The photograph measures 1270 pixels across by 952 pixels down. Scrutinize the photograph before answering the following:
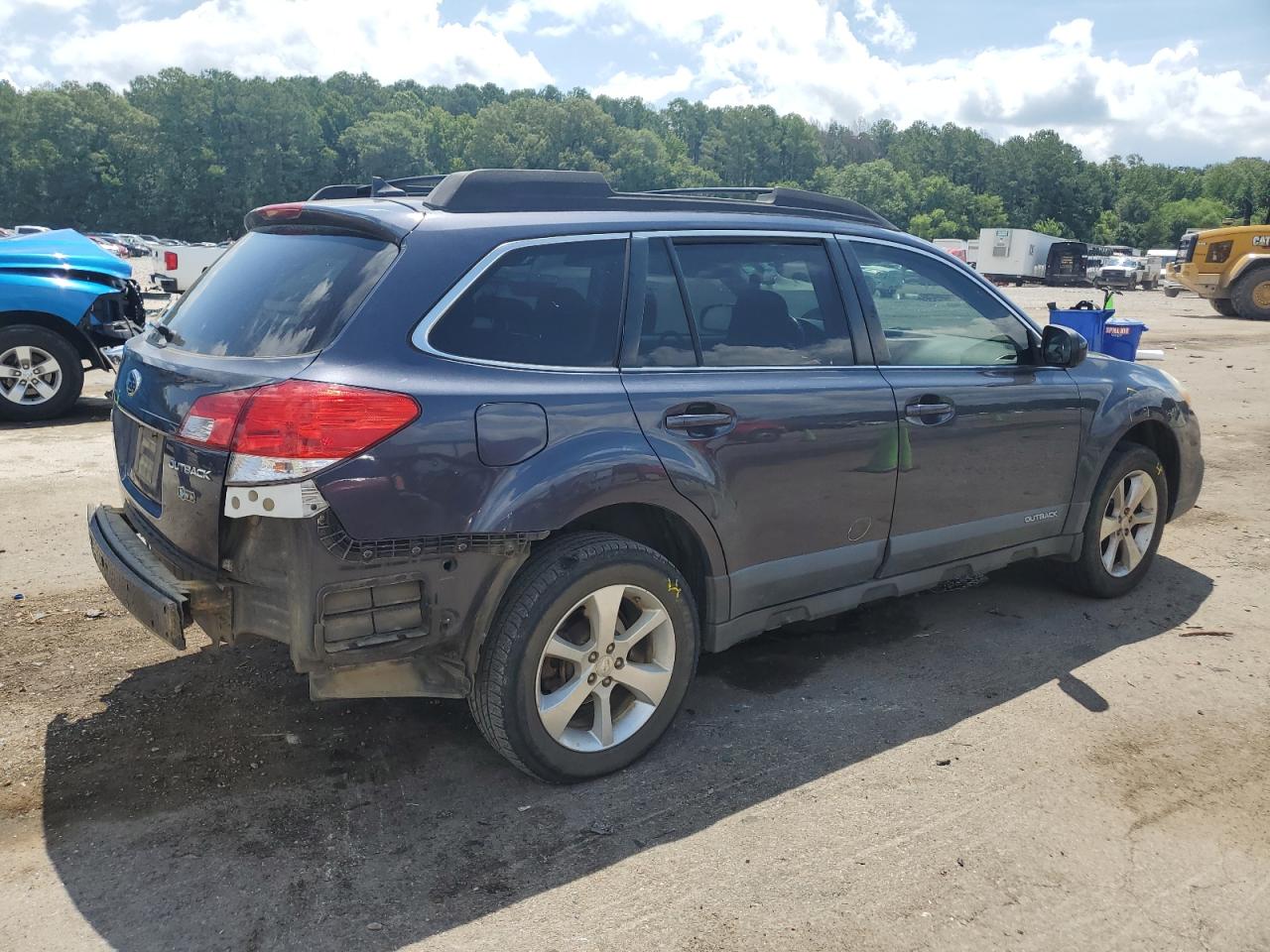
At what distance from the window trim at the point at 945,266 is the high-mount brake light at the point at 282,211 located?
6.61 feet

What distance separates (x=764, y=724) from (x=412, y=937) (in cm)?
160

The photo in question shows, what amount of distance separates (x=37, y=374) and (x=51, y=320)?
18.3 inches

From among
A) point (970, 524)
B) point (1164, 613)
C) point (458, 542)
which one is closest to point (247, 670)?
point (458, 542)

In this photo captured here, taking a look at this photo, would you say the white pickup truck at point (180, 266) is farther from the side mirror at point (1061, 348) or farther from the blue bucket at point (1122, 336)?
the side mirror at point (1061, 348)

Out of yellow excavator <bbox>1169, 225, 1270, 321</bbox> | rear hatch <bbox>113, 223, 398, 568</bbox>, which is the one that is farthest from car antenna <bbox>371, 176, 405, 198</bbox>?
yellow excavator <bbox>1169, 225, 1270, 321</bbox>

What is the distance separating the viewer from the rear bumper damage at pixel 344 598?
2.79 metres

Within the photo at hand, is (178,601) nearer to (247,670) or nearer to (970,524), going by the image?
(247,670)

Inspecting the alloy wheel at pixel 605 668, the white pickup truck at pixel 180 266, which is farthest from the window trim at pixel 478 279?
the white pickup truck at pixel 180 266

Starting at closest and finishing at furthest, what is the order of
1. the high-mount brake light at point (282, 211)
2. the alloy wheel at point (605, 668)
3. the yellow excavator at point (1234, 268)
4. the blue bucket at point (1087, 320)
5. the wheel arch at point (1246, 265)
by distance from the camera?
1. the alloy wheel at point (605, 668)
2. the high-mount brake light at point (282, 211)
3. the blue bucket at point (1087, 320)
4. the yellow excavator at point (1234, 268)
5. the wheel arch at point (1246, 265)

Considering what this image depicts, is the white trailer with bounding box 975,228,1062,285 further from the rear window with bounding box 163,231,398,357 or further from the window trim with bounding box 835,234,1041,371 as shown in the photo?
the rear window with bounding box 163,231,398,357

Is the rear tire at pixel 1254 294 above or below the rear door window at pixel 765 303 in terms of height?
below

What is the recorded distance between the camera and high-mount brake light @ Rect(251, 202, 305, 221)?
3.45 m

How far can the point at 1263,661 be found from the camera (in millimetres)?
4488

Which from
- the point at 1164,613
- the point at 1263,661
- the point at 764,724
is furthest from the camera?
the point at 1164,613
